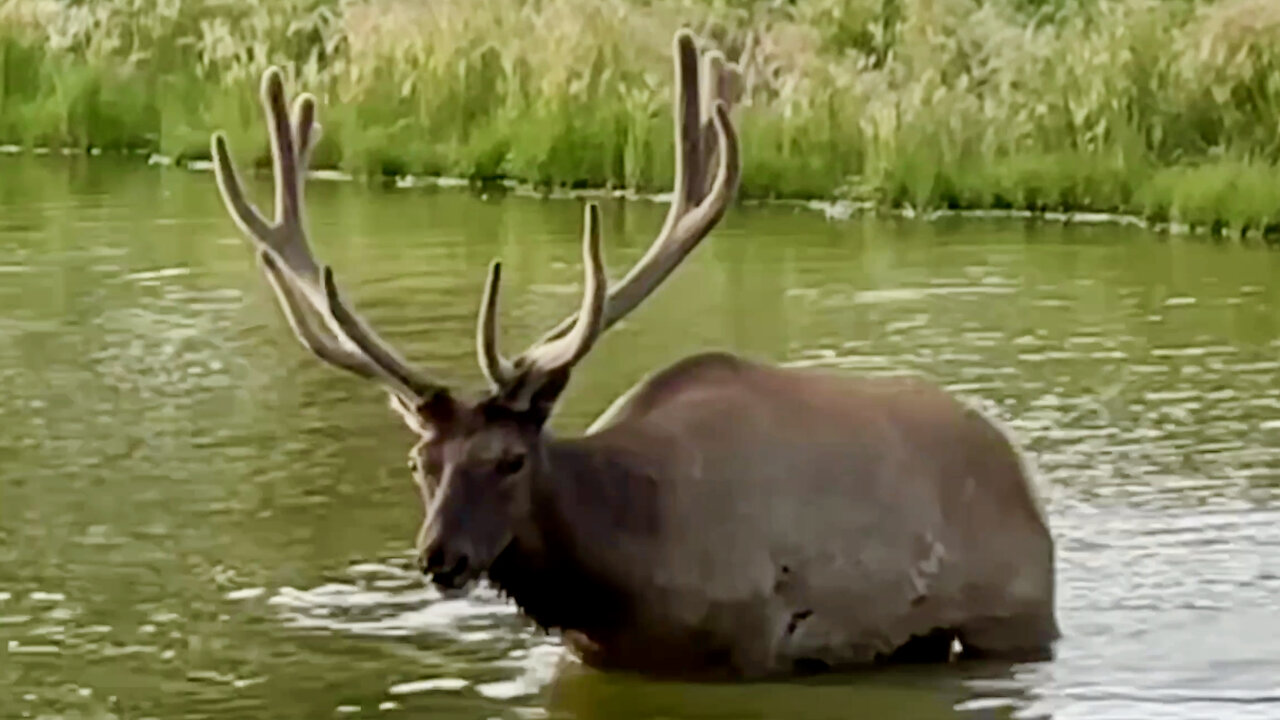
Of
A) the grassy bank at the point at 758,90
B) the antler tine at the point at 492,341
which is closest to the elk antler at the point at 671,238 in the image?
the antler tine at the point at 492,341

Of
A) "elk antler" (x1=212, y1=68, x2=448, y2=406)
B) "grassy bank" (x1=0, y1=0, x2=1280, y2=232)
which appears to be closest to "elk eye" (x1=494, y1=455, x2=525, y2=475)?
"elk antler" (x1=212, y1=68, x2=448, y2=406)

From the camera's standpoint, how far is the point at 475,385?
34.7 ft

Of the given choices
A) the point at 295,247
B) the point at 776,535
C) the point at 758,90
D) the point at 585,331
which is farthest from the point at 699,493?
the point at 758,90

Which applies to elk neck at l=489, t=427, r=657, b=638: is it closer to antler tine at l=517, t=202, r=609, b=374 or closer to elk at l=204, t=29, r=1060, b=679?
elk at l=204, t=29, r=1060, b=679

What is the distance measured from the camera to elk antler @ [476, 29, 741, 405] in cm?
682

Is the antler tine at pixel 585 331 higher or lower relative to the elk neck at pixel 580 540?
higher

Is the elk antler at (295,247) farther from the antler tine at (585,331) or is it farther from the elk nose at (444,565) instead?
the elk nose at (444,565)

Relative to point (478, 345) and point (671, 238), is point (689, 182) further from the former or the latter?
point (478, 345)

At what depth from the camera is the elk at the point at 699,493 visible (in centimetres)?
682

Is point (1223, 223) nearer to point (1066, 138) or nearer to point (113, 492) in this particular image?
point (1066, 138)

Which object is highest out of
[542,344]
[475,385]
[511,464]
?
[542,344]

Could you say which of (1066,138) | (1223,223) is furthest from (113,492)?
(1066,138)

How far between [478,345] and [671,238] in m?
0.81

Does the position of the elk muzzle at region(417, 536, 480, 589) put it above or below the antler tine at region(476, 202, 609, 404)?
below
